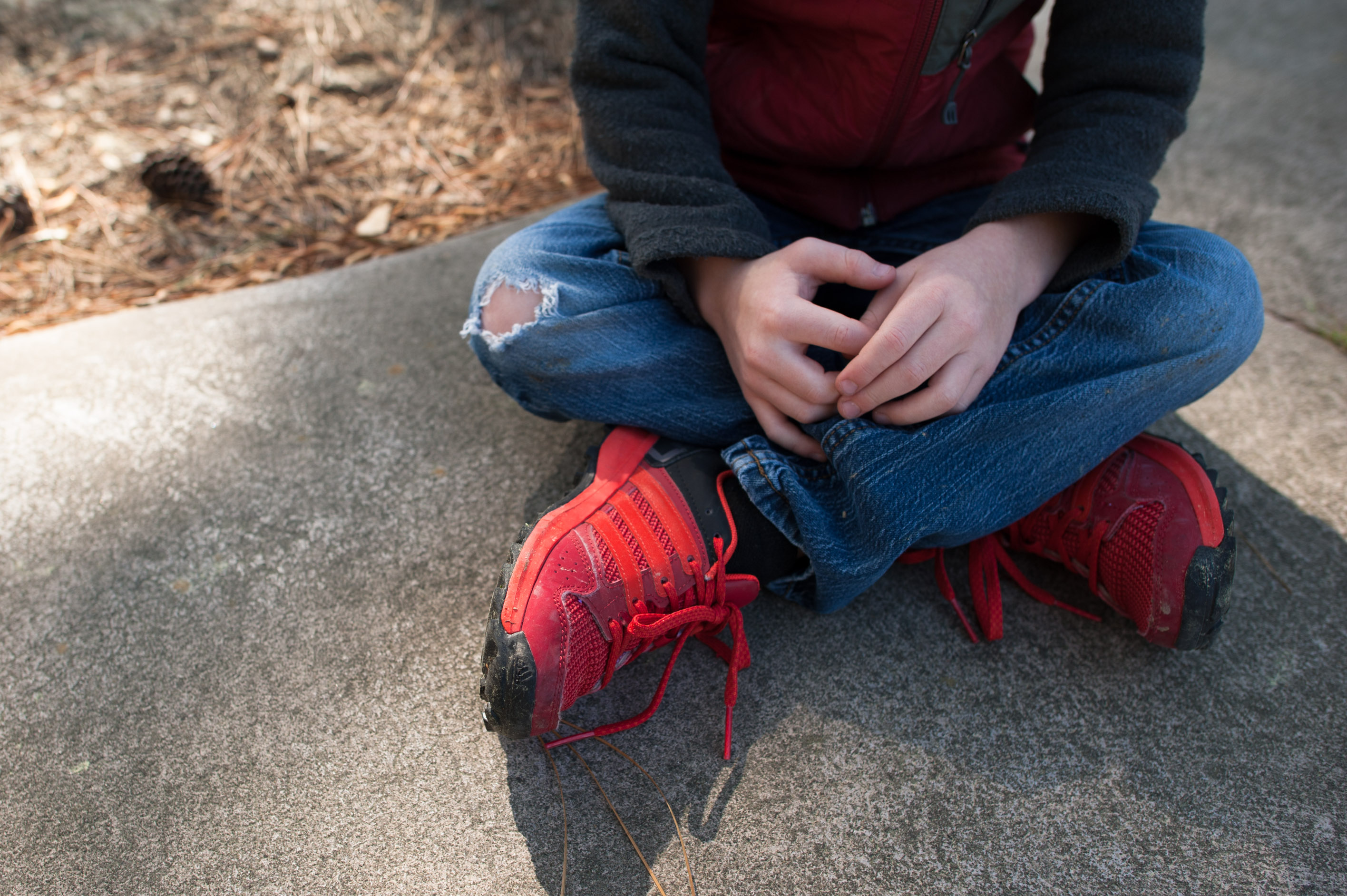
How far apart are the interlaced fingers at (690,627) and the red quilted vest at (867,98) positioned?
1.59 ft

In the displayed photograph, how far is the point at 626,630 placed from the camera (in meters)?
0.83

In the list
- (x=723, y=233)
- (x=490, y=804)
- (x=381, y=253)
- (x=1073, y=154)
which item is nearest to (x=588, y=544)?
(x=490, y=804)

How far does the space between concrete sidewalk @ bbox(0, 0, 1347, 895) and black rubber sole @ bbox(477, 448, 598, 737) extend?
86mm

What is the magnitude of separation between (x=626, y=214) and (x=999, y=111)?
22.1 inches

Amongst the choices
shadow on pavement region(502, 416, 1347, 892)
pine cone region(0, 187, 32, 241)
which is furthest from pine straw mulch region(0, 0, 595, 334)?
shadow on pavement region(502, 416, 1347, 892)

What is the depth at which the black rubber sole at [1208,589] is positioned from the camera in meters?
0.81

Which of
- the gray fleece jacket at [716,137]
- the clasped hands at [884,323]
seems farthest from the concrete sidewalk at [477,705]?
the gray fleece jacket at [716,137]

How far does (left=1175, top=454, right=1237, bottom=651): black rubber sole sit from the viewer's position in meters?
0.81

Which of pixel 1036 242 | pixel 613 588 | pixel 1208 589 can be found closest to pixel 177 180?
pixel 613 588

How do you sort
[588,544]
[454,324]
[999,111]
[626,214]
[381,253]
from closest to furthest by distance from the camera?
[588,544], [626,214], [999,111], [454,324], [381,253]

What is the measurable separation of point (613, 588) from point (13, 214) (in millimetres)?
1576

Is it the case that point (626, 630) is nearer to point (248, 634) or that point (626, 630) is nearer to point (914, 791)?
point (914, 791)

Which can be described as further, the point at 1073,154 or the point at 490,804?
the point at 1073,154

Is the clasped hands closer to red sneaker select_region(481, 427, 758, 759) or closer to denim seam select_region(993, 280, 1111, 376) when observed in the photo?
denim seam select_region(993, 280, 1111, 376)
